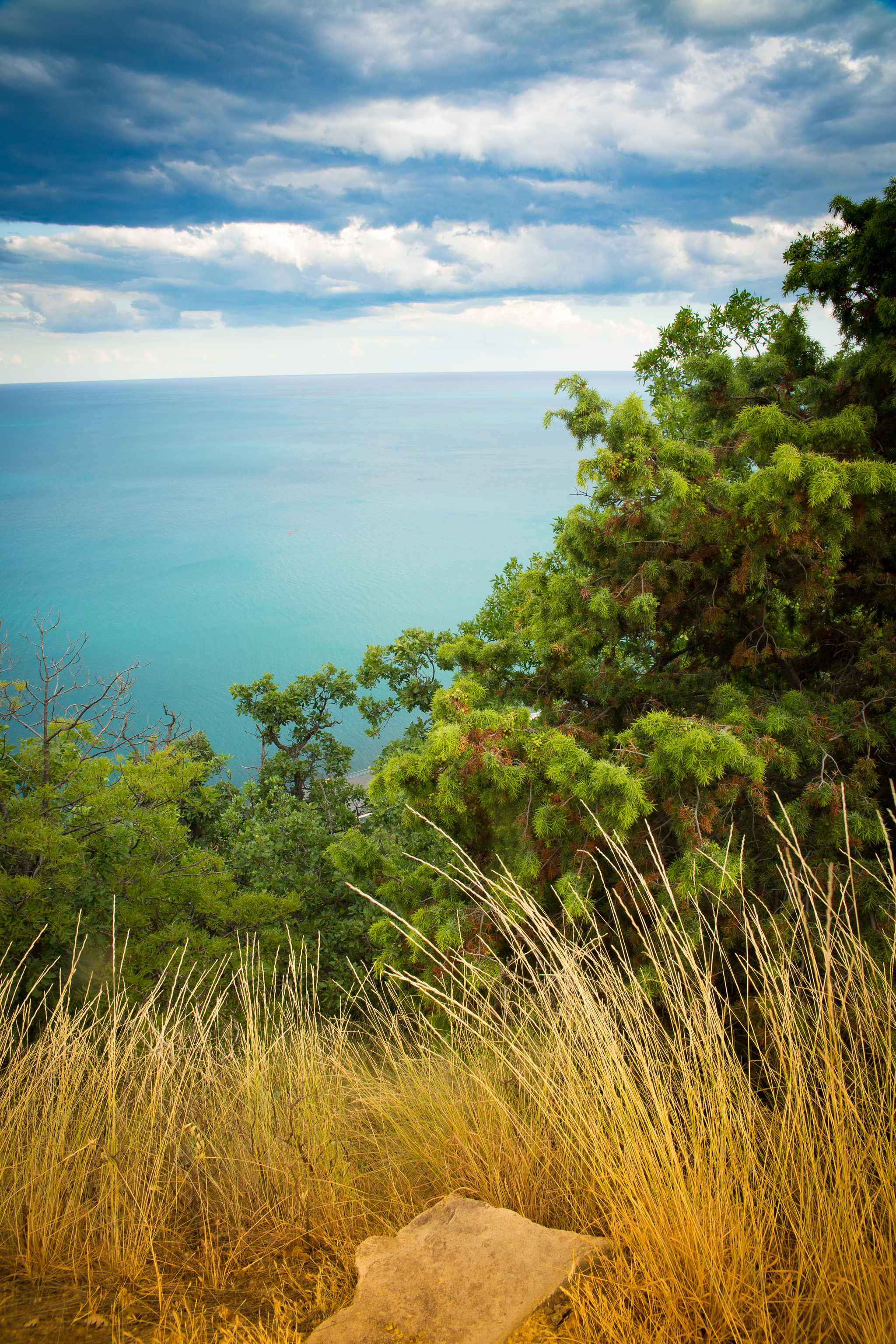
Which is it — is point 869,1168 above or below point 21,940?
above

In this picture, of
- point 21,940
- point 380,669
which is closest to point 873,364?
point 380,669

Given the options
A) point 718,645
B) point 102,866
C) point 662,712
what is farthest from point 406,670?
point 662,712

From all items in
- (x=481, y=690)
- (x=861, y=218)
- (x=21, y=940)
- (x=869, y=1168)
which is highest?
(x=861, y=218)

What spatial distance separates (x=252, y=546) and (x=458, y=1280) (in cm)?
5996

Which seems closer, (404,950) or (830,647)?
(404,950)

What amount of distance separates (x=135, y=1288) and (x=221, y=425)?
6254 inches

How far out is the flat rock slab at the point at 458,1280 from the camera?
5.41ft

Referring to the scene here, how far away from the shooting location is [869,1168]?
1895mm

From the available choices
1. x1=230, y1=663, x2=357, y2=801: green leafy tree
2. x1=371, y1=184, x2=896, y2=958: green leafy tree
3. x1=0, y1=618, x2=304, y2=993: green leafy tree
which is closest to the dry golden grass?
x1=371, y1=184, x2=896, y2=958: green leafy tree

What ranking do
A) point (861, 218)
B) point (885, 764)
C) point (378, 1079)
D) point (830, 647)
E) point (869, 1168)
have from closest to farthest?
point (869, 1168), point (378, 1079), point (885, 764), point (861, 218), point (830, 647)

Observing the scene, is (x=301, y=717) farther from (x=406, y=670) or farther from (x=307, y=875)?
(x=307, y=875)

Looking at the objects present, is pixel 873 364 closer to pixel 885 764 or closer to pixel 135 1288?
pixel 885 764

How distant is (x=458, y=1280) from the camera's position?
1747 millimetres

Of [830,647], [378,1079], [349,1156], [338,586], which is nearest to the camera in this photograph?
[349,1156]
